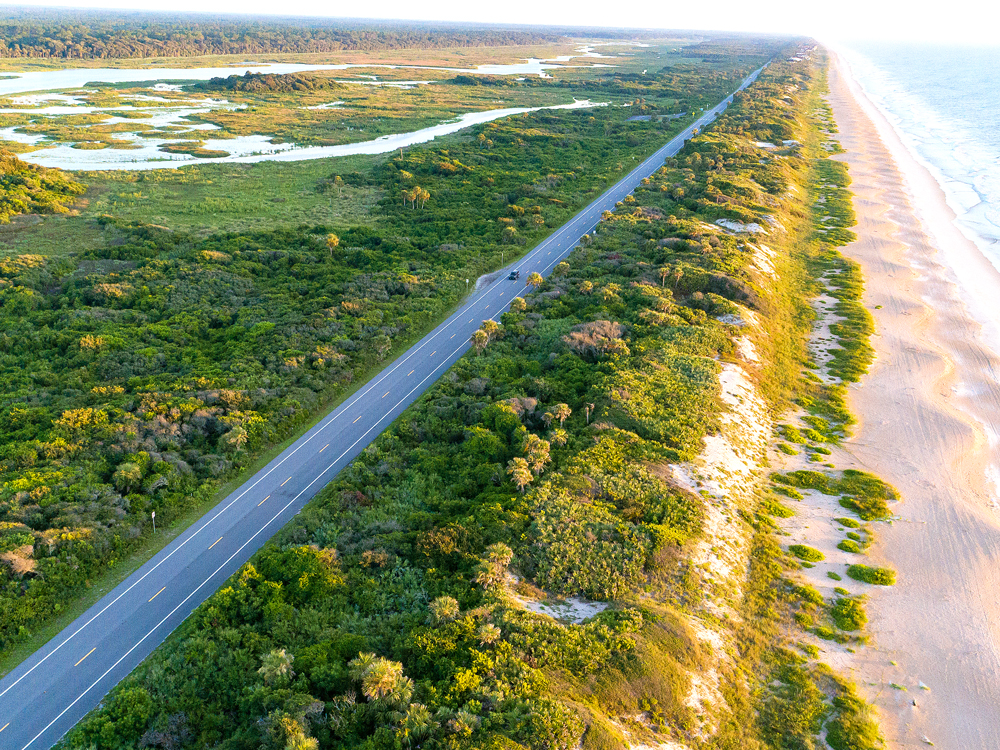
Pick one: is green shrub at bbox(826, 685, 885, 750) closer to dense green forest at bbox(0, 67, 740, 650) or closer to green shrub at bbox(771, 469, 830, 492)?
green shrub at bbox(771, 469, 830, 492)

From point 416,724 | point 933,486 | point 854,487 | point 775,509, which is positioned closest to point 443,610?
point 416,724

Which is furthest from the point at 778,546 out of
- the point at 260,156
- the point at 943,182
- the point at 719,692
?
the point at 260,156

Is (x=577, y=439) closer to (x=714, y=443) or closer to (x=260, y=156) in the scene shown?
(x=714, y=443)

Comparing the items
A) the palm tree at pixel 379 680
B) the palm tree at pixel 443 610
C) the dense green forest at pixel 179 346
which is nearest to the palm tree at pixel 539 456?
the palm tree at pixel 443 610

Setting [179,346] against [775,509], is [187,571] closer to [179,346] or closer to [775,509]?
[179,346]

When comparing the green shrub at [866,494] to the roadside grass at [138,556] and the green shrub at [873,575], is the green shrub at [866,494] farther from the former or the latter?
the roadside grass at [138,556]

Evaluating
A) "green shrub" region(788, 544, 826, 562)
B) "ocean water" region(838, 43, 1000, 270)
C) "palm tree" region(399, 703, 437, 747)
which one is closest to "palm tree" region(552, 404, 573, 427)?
"green shrub" region(788, 544, 826, 562)

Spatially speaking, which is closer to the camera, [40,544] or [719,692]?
[719,692]
